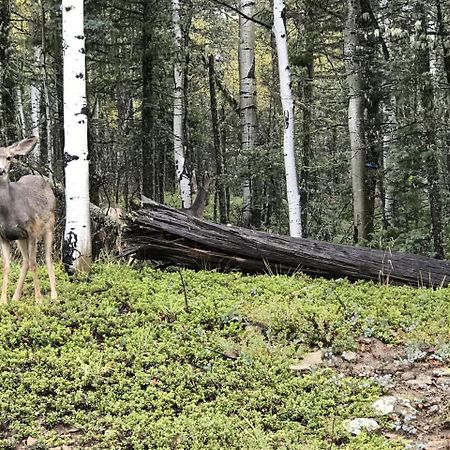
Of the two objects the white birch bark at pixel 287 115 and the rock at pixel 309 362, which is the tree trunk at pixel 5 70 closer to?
the white birch bark at pixel 287 115

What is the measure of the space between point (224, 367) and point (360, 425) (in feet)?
4.34

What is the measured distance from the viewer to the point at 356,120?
37.4 ft

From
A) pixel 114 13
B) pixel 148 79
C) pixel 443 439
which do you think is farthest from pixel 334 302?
pixel 114 13

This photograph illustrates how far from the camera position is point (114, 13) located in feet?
48.6

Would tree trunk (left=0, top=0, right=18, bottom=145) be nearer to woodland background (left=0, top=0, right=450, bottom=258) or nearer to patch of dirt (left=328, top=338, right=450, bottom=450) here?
woodland background (left=0, top=0, right=450, bottom=258)

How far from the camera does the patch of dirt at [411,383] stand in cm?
428

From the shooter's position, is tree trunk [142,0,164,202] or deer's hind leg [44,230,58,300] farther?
tree trunk [142,0,164,202]

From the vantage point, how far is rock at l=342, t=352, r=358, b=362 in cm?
548

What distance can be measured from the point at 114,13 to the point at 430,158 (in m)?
8.88

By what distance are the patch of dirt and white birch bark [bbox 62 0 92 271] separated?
365 cm

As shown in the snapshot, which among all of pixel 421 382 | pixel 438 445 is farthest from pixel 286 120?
pixel 438 445

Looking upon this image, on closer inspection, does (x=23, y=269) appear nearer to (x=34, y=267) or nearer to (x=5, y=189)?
(x=34, y=267)

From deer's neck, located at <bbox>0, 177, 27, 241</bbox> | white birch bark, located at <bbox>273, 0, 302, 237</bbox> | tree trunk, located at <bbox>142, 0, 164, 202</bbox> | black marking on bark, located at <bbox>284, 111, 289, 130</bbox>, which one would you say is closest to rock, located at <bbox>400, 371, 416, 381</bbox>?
deer's neck, located at <bbox>0, 177, 27, 241</bbox>

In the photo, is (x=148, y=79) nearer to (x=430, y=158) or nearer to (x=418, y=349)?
(x=430, y=158)
